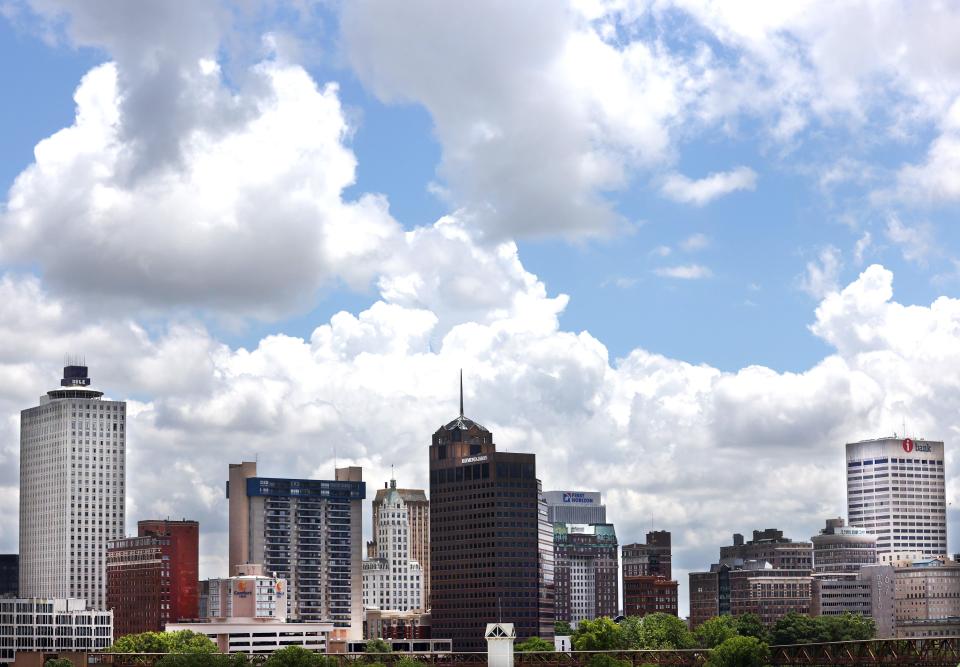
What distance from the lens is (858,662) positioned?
19138 centimetres

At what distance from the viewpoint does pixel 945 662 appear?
597 feet

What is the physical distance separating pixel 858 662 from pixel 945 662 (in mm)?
11951
